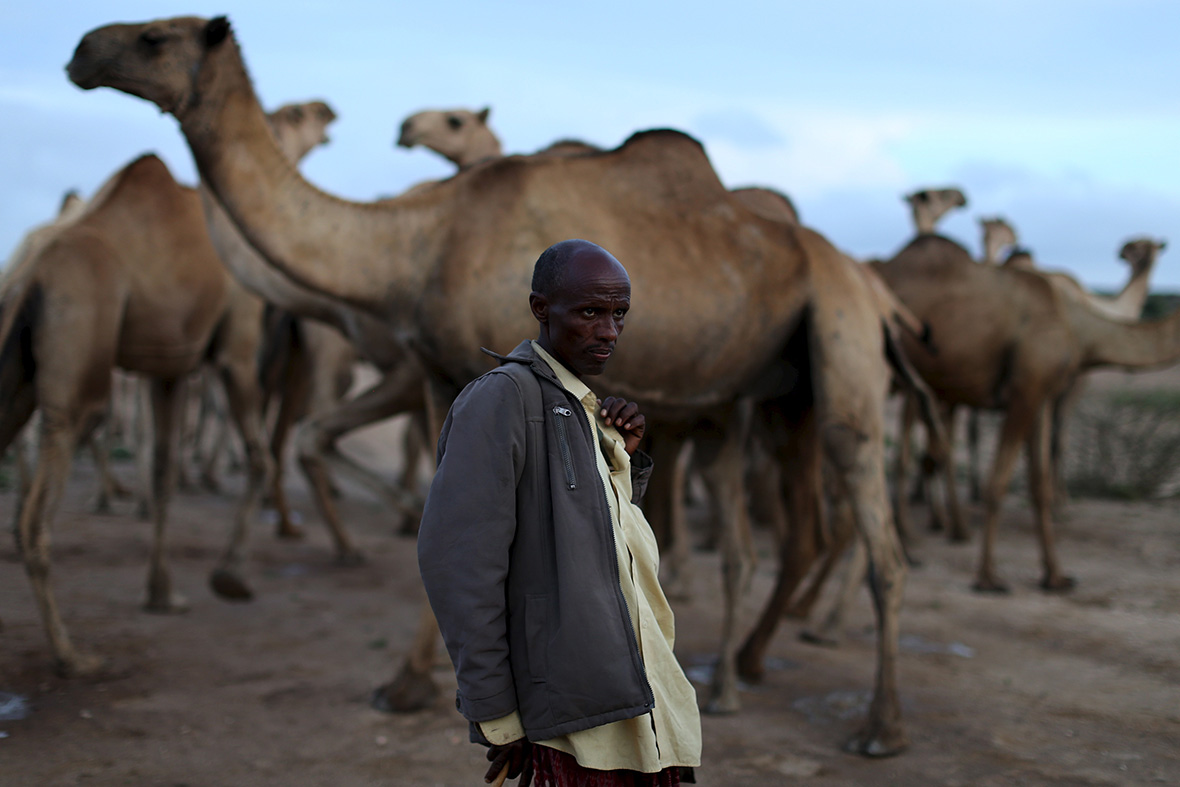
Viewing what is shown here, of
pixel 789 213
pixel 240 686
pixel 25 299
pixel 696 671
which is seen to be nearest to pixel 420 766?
pixel 240 686

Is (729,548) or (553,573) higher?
(553,573)

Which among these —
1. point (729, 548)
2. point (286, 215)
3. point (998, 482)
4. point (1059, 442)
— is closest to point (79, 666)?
point (286, 215)

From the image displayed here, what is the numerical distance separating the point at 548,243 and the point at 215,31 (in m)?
1.82

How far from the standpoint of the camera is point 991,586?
7.46m

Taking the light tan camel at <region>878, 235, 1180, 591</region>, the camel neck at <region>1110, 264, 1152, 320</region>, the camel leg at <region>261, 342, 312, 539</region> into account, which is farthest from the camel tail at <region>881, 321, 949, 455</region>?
the camel neck at <region>1110, 264, 1152, 320</region>

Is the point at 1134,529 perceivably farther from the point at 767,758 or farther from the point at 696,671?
the point at 767,758

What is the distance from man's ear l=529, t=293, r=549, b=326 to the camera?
2.05 m

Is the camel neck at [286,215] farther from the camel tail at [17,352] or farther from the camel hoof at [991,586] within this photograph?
the camel hoof at [991,586]

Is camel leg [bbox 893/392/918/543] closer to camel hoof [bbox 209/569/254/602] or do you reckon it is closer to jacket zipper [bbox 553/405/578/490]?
camel hoof [bbox 209/569/254/602]

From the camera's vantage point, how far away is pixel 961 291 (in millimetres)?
8148

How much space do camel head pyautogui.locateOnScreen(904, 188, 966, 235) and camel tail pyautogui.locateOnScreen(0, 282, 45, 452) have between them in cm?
807

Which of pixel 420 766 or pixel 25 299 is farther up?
pixel 25 299

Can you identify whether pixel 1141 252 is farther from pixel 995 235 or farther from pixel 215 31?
pixel 215 31

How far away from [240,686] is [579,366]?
12.0 feet
